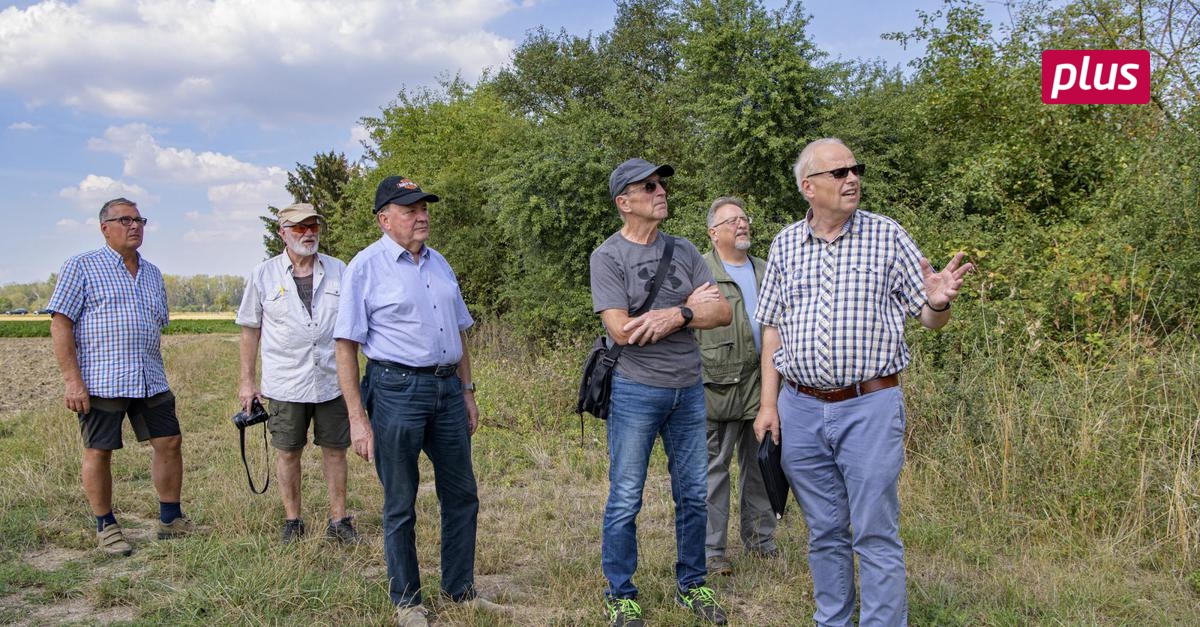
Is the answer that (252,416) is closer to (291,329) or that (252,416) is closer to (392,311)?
(291,329)

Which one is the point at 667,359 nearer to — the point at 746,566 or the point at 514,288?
the point at 746,566

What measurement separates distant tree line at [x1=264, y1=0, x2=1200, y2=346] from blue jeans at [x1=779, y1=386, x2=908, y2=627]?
131 inches

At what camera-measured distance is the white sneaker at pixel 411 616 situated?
12.2 feet

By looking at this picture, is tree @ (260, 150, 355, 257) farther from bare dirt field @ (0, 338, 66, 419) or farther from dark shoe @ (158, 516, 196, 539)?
dark shoe @ (158, 516, 196, 539)

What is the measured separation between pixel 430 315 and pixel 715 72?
26.0 feet

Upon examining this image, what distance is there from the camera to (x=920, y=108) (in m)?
10.8

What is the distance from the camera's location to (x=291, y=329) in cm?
497

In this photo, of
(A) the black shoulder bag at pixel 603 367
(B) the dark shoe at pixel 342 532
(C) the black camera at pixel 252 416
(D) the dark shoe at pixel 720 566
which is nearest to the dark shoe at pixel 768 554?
(D) the dark shoe at pixel 720 566

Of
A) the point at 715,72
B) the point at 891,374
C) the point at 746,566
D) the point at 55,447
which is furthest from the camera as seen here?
the point at 715,72

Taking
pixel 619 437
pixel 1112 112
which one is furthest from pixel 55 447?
pixel 1112 112

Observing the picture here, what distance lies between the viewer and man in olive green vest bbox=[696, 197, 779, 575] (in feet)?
14.7

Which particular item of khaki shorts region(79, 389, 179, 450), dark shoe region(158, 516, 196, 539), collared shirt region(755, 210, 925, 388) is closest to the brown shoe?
dark shoe region(158, 516, 196, 539)

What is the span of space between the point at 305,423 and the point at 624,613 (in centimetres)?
252

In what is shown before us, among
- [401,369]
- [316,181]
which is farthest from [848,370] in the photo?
[316,181]
